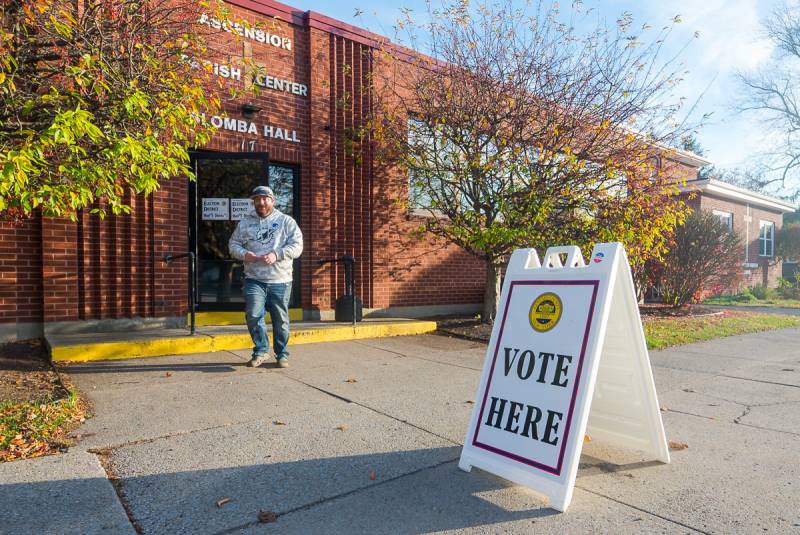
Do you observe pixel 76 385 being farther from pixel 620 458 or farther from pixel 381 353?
pixel 620 458

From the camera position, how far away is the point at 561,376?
2803 mm

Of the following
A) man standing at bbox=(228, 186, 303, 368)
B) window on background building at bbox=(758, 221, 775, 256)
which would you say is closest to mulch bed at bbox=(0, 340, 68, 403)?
man standing at bbox=(228, 186, 303, 368)

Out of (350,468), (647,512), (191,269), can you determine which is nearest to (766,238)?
(191,269)

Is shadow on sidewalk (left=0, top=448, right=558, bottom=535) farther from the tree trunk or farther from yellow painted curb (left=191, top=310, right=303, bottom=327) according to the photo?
the tree trunk

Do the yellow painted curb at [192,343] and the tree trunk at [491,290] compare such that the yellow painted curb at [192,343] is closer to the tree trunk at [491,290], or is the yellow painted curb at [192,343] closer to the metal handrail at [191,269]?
the metal handrail at [191,269]

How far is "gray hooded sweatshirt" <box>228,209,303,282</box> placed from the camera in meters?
5.70

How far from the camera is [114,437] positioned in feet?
11.8

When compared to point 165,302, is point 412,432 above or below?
below

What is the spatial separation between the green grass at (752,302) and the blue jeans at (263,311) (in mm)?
16295

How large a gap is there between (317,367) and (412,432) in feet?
7.47

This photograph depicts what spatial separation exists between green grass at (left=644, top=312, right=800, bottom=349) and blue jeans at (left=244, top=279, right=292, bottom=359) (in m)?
5.29

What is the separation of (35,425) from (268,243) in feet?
8.84

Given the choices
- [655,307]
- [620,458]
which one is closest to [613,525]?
[620,458]

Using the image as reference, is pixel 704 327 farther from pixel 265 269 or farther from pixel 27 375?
pixel 27 375
